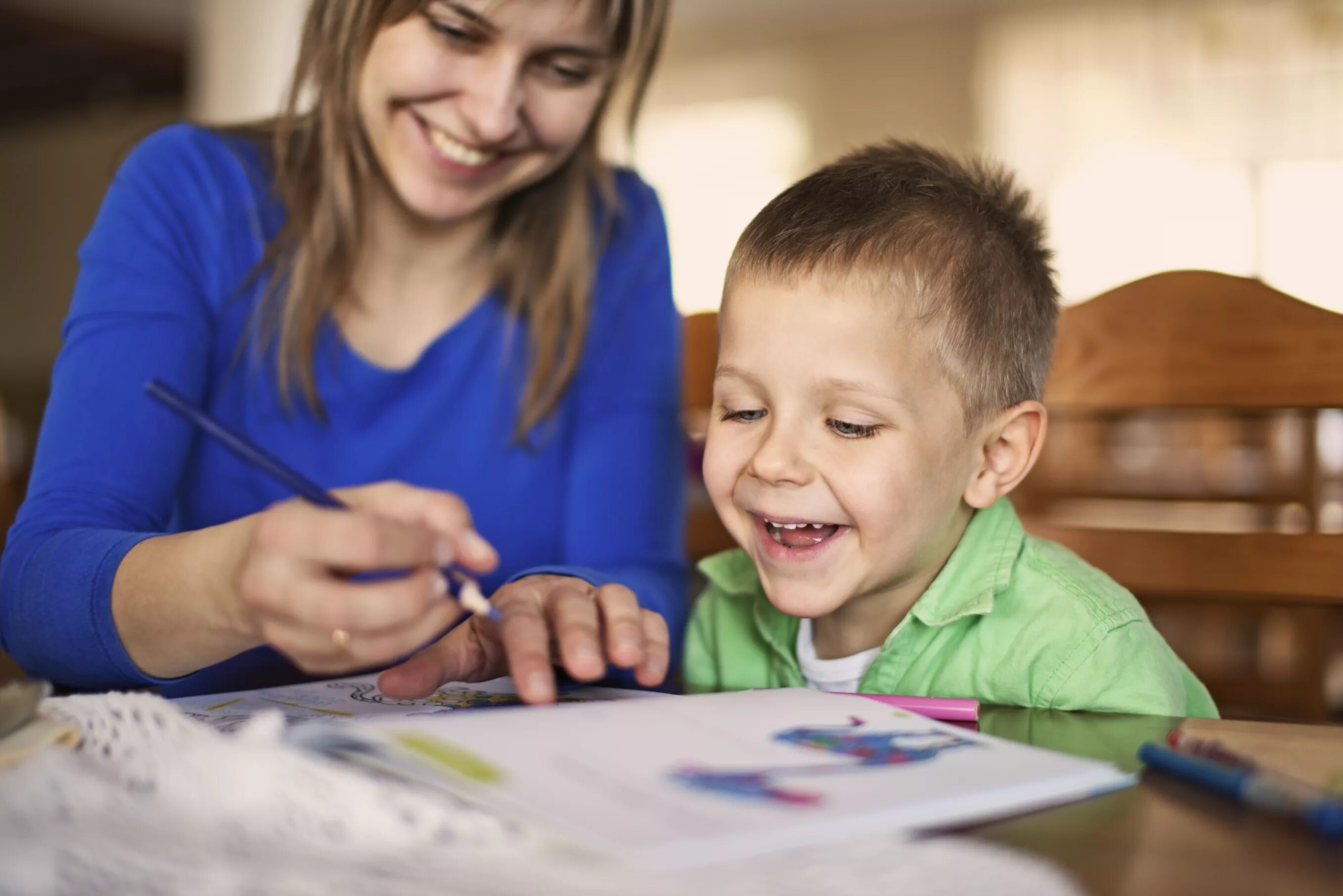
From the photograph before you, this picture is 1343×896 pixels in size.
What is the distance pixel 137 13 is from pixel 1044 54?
4.66 metres

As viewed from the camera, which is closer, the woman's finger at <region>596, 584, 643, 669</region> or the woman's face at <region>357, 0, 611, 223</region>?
the woman's finger at <region>596, 584, 643, 669</region>

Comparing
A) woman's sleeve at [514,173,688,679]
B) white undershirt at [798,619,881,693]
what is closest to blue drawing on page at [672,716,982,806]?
white undershirt at [798,619,881,693]

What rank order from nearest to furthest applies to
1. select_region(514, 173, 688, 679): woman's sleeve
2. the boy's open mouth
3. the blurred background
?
the boy's open mouth, select_region(514, 173, 688, 679): woman's sleeve, the blurred background

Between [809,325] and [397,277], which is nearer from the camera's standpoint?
[809,325]

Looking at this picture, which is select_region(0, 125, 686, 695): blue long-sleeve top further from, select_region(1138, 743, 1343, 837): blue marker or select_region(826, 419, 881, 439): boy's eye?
select_region(1138, 743, 1343, 837): blue marker

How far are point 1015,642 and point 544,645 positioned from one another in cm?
39

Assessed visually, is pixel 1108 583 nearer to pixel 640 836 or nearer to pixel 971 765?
pixel 971 765

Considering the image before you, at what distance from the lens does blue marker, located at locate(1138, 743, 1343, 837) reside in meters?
0.47

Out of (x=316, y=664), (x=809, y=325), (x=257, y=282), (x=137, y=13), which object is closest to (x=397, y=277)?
(x=257, y=282)

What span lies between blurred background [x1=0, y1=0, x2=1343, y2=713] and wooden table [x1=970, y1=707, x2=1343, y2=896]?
3750 millimetres

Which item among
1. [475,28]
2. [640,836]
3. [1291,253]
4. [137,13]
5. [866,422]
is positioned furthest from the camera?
[137,13]

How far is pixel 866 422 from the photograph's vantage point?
2.91ft

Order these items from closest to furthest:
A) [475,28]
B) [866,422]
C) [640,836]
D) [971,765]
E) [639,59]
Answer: [640,836] → [971,765] → [866,422] → [475,28] → [639,59]

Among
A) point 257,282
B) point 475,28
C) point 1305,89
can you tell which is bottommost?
point 257,282
